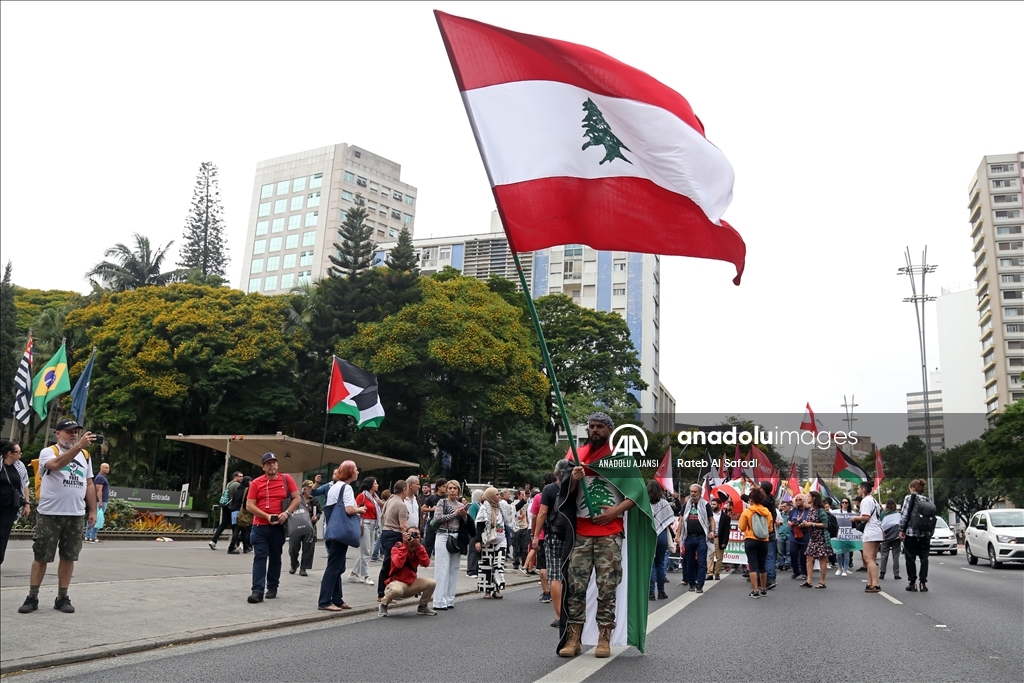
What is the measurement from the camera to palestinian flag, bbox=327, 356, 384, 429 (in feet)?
78.6

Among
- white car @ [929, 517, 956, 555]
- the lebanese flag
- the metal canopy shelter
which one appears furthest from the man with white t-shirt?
white car @ [929, 517, 956, 555]

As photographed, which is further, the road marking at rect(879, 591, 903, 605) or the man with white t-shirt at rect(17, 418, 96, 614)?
the road marking at rect(879, 591, 903, 605)

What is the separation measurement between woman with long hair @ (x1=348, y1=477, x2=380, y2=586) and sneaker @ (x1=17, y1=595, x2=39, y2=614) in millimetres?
5388

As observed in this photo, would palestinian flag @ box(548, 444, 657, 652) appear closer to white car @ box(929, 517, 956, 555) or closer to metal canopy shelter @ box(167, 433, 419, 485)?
metal canopy shelter @ box(167, 433, 419, 485)

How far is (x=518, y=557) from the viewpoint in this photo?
1992cm

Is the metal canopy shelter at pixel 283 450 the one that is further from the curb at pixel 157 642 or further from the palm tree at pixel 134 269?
the palm tree at pixel 134 269

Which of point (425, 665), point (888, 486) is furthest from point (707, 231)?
point (888, 486)

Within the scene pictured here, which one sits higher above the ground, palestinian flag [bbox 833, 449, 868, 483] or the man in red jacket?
palestinian flag [bbox 833, 449, 868, 483]

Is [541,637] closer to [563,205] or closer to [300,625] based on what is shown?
[300,625]

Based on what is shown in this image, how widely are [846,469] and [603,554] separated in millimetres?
22467

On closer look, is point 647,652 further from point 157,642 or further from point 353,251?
point 353,251

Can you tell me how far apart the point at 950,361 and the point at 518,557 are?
120 m

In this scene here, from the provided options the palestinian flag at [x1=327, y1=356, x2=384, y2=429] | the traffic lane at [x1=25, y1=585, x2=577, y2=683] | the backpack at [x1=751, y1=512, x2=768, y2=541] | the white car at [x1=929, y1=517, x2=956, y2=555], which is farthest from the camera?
the white car at [x1=929, y1=517, x2=956, y2=555]

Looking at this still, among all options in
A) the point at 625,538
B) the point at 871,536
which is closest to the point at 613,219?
the point at 625,538
